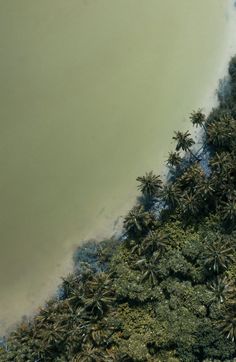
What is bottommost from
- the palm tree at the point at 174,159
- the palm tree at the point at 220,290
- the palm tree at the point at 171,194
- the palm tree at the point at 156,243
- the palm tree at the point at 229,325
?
the palm tree at the point at 229,325

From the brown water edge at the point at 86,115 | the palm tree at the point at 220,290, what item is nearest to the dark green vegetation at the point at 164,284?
the palm tree at the point at 220,290

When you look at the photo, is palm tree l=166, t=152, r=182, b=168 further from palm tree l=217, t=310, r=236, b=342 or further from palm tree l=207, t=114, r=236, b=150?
palm tree l=217, t=310, r=236, b=342

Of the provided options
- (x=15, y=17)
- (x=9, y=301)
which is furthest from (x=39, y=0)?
(x=9, y=301)

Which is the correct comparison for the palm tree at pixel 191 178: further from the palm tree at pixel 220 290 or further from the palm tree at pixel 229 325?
the palm tree at pixel 229 325

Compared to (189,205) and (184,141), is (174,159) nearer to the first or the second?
(184,141)

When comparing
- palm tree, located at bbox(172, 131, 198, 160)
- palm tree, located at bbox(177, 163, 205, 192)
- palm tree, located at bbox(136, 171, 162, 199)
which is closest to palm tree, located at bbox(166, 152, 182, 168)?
palm tree, located at bbox(172, 131, 198, 160)
